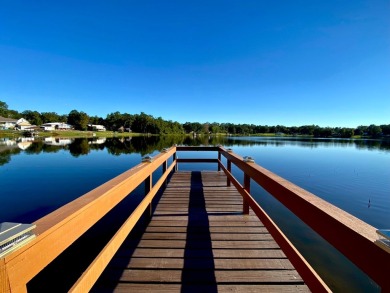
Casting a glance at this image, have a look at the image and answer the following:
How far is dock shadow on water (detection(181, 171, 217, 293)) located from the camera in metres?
2.29

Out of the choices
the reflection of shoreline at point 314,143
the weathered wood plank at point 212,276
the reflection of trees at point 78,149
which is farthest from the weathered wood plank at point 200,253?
the reflection of shoreline at point 314,143

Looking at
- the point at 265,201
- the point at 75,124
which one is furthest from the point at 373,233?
the point at 75,124

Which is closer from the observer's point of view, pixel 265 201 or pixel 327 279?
pixel 327 279

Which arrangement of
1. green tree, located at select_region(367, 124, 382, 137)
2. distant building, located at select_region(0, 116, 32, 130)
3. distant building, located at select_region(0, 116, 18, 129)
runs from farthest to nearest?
green tree, located at select_region(367, 124, 382, 137), distant building, located at select_region(0, 116, 32, 130), distant building, located at select_region(0, 116, 18, 129)

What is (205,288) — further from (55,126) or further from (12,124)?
(55,126)

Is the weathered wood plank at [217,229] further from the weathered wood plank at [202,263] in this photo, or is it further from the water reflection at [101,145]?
the water reflection at [101,145]

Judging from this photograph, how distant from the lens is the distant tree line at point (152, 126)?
85062 millimetres

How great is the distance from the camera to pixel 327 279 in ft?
13.0

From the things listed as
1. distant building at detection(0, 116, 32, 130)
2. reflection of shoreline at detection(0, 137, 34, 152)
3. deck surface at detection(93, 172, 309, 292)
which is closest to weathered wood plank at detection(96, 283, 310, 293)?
deck surface at detection(93, 172, 309, 292)

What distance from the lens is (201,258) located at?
2.73m

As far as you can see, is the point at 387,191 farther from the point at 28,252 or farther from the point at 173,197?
the point at 28,252

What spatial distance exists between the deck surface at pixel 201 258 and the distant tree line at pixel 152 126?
8599cm

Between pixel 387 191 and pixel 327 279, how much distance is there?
9.21 m

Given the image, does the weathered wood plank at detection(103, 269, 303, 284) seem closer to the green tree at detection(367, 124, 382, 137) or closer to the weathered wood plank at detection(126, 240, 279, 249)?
the weathered wood plank at detection(126, 240, 279, 249)
